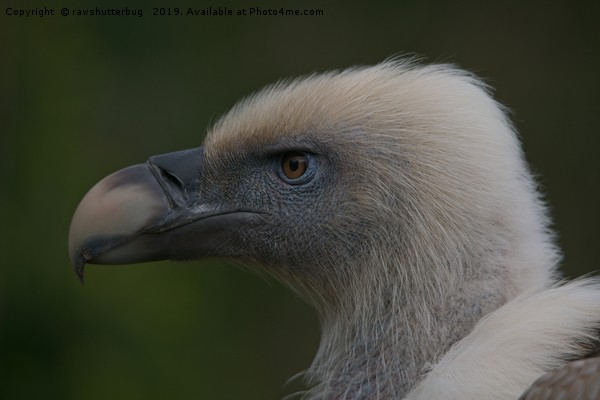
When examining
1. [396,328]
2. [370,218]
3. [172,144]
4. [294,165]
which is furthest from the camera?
[172,144]

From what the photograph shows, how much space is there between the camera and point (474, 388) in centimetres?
224

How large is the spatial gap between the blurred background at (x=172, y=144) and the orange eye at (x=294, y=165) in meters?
2.30

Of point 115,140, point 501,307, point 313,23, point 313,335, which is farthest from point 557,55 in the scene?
point 501,307

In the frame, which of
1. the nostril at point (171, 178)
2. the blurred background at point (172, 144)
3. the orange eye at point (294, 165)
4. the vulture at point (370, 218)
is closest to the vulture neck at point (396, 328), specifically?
the vulture at point (370, 218)

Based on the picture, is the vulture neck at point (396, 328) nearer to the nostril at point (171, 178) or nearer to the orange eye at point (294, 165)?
the orange eye at point (294, 165)

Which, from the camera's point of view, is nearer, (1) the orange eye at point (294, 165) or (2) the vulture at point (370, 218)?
(2) the vulture at point (370, 218)

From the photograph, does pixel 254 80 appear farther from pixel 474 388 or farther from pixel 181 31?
pixel 474 388

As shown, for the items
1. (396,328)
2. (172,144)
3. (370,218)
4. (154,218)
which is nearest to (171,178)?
(154,218)

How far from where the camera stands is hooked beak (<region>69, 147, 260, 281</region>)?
2.71 m

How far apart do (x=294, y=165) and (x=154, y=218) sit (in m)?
0.41

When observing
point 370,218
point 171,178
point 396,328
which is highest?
point 171,178

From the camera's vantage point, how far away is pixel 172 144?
5.95 metres

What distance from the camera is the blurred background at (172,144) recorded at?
5172mm

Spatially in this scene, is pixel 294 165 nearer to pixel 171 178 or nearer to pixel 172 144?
pixel 171 178
